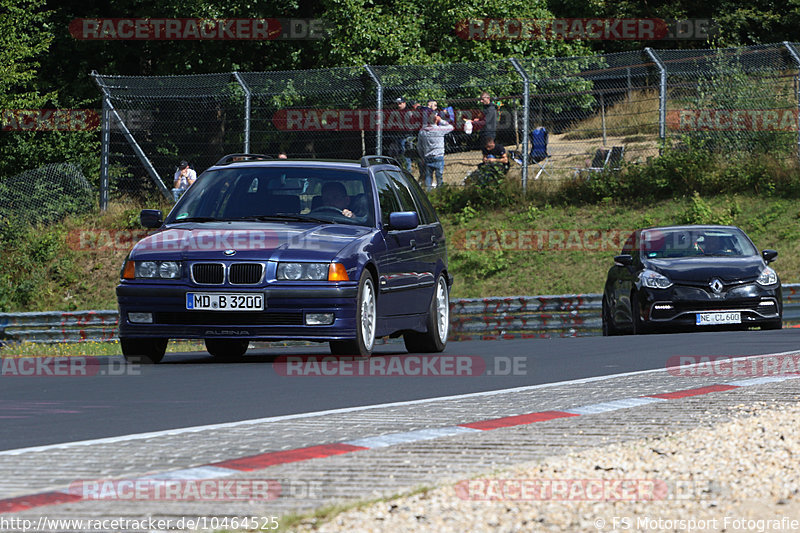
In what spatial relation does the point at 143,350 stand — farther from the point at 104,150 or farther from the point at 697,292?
the point at 104,150

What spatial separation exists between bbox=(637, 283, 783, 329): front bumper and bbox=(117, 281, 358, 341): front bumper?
6.65 m

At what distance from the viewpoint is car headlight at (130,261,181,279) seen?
1127cm

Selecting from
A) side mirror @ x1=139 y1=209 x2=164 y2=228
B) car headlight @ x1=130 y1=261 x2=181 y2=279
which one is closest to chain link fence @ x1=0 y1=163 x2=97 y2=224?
side mirror @ x1=139 y1=209 x2=164 y2=228

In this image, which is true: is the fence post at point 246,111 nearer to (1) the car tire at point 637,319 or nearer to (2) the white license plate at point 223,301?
(1) the car tire at point 637,319

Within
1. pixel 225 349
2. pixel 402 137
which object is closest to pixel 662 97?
pixel 402 137

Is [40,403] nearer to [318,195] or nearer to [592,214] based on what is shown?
[318,195]

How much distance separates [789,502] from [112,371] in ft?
23.4

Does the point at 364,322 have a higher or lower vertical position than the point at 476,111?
lower

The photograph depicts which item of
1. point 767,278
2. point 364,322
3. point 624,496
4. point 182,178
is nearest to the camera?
point 624,496

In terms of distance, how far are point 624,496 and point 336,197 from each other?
24.4 ft

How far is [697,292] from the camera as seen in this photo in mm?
16828

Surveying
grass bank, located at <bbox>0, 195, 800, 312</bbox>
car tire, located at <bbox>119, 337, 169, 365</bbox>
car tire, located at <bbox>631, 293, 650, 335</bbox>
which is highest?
car tire, located at <bbox>119, 337, 169, 365</bbox>

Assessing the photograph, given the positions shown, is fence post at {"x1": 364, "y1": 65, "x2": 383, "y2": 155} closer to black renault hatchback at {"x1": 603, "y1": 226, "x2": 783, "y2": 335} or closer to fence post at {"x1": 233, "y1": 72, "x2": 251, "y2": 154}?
fence post at {"x1": 233, "y1": 72, "x2": 251, "y2": 154}

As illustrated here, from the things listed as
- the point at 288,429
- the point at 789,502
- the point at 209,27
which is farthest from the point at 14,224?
the point at 789,502
